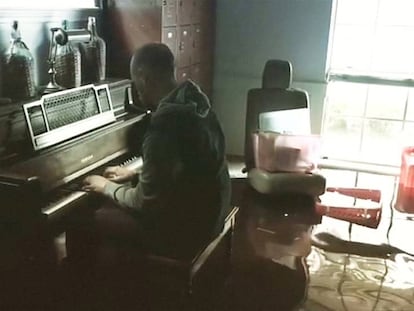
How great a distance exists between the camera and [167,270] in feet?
6.55

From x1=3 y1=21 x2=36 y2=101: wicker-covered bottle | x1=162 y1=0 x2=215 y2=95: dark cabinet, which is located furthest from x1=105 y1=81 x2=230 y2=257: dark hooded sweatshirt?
x1=162 y1=0 x2=215 y2=95: dark cabinet

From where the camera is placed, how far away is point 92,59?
9.06 feet

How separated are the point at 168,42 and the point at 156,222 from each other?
189 centimetres

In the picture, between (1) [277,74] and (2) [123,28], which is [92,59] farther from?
(1) [277,74]

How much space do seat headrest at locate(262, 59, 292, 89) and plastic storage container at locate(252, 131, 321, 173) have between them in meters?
0.33

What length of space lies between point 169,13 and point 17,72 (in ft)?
4.92

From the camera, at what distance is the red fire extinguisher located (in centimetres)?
370

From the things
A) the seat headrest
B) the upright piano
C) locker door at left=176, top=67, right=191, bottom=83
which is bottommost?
the upright piano

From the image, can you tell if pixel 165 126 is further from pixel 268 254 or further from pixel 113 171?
pixel 268 254

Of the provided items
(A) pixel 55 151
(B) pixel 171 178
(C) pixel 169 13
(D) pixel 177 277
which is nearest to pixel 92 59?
(A) pixel 55 151

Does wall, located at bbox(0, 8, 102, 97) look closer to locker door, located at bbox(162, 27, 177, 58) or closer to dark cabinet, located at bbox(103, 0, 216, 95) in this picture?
dark cabinet, located at bbox(103, 0, 216, 95)

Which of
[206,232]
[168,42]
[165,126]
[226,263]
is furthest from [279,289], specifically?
[168,42]

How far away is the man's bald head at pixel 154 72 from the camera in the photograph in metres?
1.98

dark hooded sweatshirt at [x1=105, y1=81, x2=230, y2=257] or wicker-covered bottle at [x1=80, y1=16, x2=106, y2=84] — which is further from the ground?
wicker-covered bottle at [x1=80, y1=16, x2=106, y2=84]
